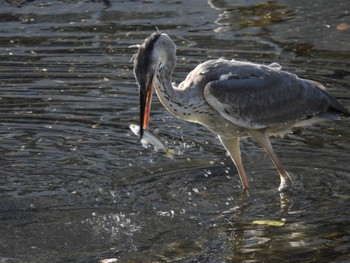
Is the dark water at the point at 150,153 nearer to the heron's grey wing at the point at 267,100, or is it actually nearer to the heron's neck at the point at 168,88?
the heron's grey wing at the point at 267,100

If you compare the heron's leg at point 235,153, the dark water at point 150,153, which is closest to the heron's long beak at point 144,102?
the dark water at point 150,153

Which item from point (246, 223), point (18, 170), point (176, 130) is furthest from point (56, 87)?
point (246, 223)

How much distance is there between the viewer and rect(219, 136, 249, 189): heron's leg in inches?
381

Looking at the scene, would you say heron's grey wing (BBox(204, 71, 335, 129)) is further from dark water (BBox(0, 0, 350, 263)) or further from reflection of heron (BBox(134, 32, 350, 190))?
dark water (BBox(0, 0, 350, 263))

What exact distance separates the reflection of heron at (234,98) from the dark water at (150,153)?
1.31 ft

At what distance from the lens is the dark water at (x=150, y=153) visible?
26.8 ft

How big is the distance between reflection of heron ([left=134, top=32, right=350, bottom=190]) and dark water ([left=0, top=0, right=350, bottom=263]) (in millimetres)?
399

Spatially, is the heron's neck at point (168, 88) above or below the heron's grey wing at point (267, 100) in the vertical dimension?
above

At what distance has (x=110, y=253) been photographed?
7895 millimetres

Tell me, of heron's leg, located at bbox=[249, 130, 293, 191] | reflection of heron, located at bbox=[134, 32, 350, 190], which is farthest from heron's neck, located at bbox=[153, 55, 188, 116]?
heron's leg, located at bbox=[249, 130, 293, 191]

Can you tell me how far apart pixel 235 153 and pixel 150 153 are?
1018 mm

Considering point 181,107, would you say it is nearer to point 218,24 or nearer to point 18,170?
point 18,170

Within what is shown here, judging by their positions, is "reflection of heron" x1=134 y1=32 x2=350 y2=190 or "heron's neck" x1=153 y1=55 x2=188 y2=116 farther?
"heron's neck" x1=153 y1=55 x2=188 y2=116

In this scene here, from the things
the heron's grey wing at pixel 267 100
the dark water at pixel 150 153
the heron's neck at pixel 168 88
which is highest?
the heron's neck at pixel 168 88
